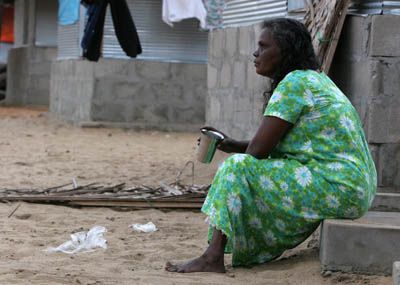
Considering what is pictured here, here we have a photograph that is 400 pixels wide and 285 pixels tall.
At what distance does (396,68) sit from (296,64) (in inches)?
70.8

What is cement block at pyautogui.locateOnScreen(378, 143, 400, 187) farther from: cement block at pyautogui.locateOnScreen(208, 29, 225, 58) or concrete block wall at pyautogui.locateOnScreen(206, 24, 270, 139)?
cement block at pyautogui.locateOnScreen(208, 29, 225, 58)

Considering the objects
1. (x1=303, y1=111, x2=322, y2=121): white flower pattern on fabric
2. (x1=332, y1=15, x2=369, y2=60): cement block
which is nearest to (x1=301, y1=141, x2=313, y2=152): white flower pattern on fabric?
(x1=303, y1=111, x2=322, y2=121): white flower pattern on fabric

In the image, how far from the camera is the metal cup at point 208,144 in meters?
4.19

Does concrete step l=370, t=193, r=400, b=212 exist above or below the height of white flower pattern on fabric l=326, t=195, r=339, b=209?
below

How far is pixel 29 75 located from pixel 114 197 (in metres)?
13.7

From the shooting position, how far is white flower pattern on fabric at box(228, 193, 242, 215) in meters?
3.89

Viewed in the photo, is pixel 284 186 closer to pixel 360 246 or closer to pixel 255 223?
pixel 255 223

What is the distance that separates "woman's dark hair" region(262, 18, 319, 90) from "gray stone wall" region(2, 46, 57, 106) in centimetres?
1541

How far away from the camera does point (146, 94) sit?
1359 centimetres

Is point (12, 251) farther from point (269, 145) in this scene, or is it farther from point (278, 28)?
point (278, 28)

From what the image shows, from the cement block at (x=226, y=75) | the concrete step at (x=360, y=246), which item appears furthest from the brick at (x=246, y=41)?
the concrete step at (x=360, y=246)

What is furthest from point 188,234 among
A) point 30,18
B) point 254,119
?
point 30,18

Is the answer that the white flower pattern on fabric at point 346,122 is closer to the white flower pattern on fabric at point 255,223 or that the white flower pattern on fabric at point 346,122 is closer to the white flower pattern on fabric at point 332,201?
the white flower pattern on fabric at point 332,201

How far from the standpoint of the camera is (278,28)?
4.03 meters
